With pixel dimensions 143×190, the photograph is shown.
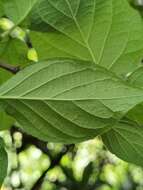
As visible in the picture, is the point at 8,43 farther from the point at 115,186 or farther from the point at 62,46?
the point at 115,186

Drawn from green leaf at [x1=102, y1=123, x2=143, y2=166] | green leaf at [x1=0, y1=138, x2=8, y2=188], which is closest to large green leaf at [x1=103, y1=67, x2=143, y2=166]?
green leaf at [x1=102, y1=123, x2=143, y2=166]

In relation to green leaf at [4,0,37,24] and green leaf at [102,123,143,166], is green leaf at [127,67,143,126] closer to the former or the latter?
green leaf at [102,123,143,166]

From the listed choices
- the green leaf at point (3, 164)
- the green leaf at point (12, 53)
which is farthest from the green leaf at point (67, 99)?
the green leaf at point (12, 53)

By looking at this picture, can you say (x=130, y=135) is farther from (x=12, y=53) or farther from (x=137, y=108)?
(x=12, y=53)

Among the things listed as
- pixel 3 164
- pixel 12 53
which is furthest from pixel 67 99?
pixel 12 53

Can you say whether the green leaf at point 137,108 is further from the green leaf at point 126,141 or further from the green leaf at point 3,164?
the green leaf at point 3,164

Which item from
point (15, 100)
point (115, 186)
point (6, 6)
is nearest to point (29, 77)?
point (15, 100)
